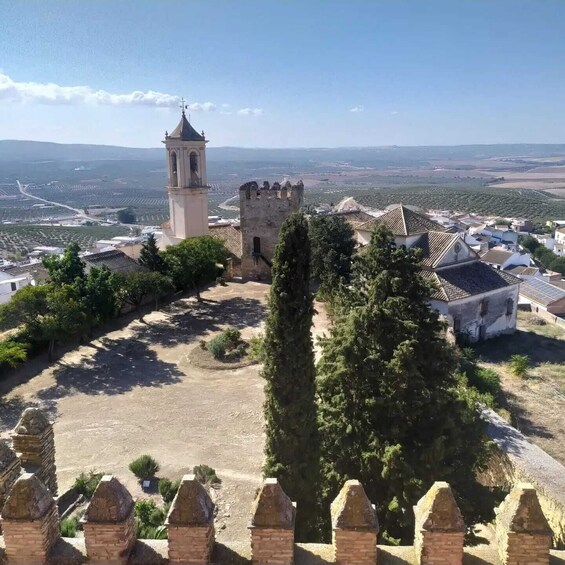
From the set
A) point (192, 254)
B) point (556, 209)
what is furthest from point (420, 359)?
point (556, 209)

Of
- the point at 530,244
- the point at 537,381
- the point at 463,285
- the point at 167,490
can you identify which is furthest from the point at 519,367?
the point at 530,244

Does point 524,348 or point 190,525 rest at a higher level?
point 190,525

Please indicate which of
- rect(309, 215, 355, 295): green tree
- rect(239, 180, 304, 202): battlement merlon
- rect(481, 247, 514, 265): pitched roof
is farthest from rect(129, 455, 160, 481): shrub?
rect(481, 247, 514, 265): pitched roof

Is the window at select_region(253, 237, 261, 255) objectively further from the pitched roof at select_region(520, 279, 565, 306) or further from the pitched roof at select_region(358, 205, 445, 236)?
the pitched roof at select_region(520, 279, 565, 306)

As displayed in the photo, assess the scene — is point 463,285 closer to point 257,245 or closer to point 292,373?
point 257,245

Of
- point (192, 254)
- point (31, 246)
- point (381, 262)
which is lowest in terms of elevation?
point (31, 246)

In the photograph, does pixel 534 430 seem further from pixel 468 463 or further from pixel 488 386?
pixel 468 463
